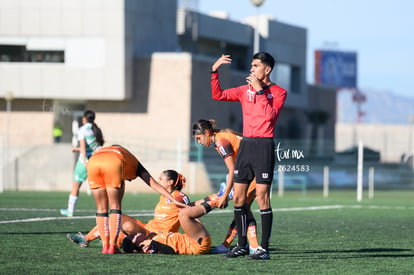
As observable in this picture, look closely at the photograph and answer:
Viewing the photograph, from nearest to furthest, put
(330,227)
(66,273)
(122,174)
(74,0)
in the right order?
(66,273) → (122,174) → (330,227) → (74,0)

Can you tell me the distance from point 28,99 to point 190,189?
1783cm

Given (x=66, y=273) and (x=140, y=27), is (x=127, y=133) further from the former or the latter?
(x=66, y=273)

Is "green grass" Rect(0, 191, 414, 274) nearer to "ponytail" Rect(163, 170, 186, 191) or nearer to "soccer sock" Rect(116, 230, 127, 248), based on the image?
"soccer sock" Rect(116, 230, 127, 248)

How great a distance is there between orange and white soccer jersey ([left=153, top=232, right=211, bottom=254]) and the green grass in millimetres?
233

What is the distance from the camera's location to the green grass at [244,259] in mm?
9797

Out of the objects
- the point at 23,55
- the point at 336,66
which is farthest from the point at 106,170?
the point at 336,66

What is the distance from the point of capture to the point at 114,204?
36.6 ft

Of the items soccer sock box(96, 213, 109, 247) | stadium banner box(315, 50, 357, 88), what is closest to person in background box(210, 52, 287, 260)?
soccer sock box(96, 213, 109, 247)

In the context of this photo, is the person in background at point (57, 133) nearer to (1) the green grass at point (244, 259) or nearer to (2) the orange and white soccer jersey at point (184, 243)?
(1) the green grass at point (244, 259)

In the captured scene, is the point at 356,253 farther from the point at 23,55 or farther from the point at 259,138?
the point at 23,55

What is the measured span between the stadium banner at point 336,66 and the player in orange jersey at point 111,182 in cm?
9074

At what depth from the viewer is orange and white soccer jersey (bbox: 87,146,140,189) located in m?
11.0

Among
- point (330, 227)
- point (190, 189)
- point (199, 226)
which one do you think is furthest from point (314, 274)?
point (190, 189)

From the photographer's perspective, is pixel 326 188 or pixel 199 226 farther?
pixel 326 188
